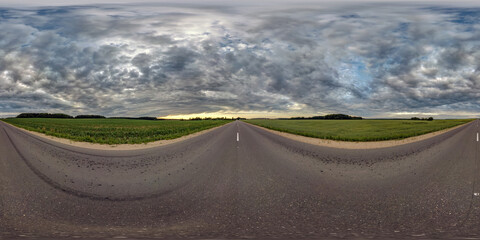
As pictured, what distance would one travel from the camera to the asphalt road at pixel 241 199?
566 cm

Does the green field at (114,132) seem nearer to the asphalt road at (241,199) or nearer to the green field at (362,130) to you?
the asphalt road at (241,199)

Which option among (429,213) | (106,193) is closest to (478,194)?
(429,213)

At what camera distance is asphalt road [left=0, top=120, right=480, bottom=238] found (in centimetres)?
566

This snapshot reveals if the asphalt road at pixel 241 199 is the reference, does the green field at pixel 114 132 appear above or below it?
above

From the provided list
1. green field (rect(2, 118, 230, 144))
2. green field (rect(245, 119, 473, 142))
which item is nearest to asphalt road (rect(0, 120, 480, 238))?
green field (rect(2, 118, 230, 144))

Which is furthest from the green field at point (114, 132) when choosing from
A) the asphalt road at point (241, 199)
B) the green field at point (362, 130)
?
the green field at point (362, 130)

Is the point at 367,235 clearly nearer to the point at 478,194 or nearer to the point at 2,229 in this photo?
the point at 478,194

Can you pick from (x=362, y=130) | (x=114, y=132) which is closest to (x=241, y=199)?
(x=114, y=132)

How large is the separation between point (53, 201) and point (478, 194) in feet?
34.8

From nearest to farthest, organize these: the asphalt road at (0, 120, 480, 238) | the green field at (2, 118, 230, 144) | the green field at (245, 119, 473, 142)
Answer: the asphalt road at (0, 120, 480, 238), the green field at (2, 118, 230, 144), the green field at (245, 119, 473, 142)

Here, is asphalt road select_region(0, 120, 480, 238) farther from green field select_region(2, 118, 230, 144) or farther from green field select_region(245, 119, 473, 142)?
green field select_region(245, 119, 473, 142)

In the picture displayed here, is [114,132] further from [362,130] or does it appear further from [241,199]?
[241,199]

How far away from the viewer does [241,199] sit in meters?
7.54

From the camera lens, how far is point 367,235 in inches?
208
